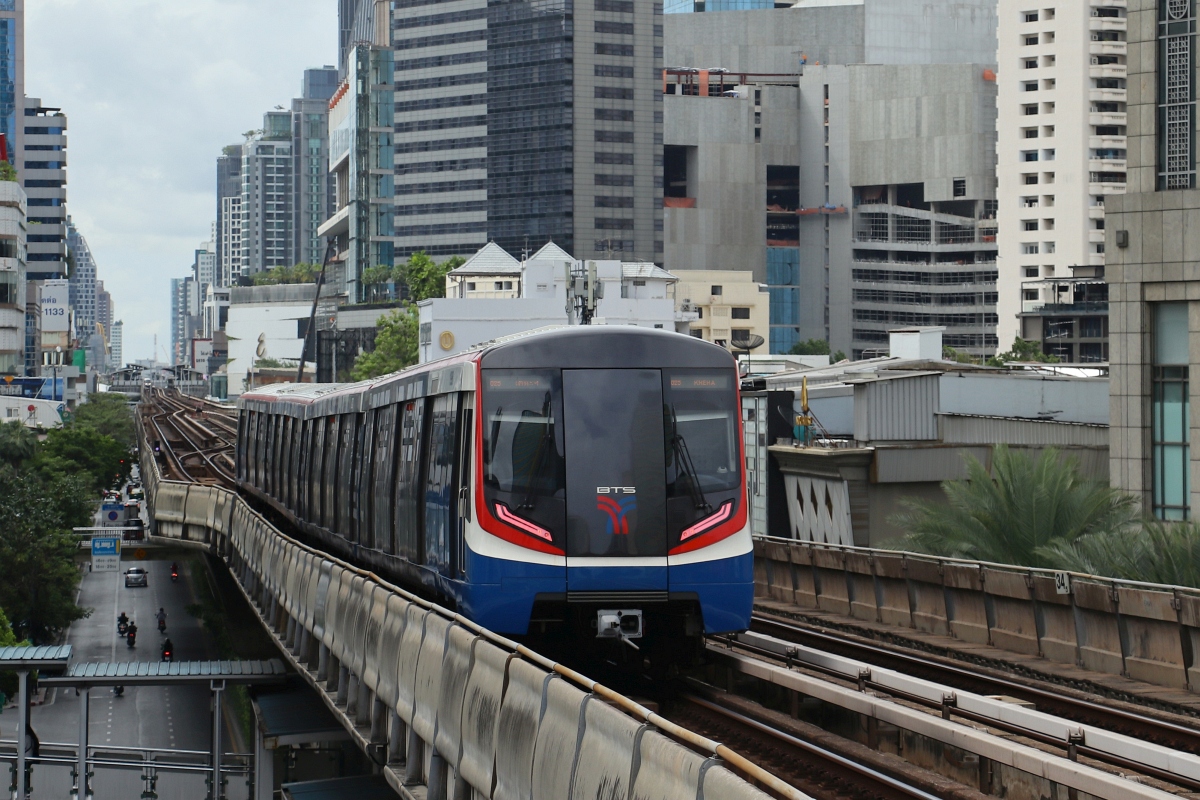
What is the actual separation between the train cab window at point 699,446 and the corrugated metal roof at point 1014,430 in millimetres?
21679

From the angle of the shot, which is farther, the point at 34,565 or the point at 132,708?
the point at 132,708

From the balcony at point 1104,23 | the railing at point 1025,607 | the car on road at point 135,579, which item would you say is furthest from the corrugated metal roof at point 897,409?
the balcony at point 1104,23

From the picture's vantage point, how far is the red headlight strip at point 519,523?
1380 cm

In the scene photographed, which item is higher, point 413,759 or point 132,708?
point 413,759

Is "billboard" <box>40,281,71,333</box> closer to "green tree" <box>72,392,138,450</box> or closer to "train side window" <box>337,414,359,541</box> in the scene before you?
"green tree" <box>72,392,138,450</box>

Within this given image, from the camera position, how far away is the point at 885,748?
12.6 m

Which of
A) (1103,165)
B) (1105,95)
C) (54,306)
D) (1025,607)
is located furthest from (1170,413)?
(54,306)

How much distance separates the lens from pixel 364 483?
67.0ft

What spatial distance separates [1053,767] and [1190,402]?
19.7m

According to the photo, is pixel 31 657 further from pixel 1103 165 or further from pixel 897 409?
pixel 1103 165

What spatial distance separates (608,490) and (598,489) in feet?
0.29

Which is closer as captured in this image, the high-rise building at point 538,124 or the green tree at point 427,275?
the green tree at point 427,275

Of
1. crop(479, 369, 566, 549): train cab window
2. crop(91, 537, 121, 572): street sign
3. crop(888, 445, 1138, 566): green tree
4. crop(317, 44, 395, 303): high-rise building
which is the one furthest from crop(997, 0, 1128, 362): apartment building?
crop(479, 369, 566, 549): train cab window

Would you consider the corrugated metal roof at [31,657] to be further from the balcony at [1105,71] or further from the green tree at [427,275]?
the balcony at [1105,71]
